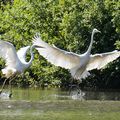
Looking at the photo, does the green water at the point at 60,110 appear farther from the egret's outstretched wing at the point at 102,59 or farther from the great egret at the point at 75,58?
the egret's outstretched wing at the point at 102,59

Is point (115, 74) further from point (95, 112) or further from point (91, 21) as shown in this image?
point (95, 112)

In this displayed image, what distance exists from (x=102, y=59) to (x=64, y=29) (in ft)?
22.3

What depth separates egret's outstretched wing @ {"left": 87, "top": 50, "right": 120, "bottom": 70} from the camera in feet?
60.0

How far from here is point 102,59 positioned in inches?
736

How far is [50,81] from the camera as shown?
2609 centimetres

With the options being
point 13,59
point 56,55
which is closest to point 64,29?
point 13,59

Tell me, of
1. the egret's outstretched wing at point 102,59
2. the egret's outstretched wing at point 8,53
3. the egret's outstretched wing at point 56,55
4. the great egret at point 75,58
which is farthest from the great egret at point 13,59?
the egret's outstretched wing at point 102,59

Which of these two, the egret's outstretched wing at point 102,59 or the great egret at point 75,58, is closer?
the great egret at point 75,58

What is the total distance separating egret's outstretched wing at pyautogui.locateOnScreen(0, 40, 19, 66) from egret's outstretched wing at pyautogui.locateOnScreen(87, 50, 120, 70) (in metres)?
2.64

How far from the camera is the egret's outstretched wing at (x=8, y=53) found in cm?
1711

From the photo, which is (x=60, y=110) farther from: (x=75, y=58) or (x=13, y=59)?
(x=75, y=58)

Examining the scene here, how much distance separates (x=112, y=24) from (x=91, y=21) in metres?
0.95

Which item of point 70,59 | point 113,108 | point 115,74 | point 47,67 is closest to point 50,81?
point 47,67

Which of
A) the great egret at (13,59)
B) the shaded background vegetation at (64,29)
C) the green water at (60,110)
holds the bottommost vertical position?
the green water at (60,110)
